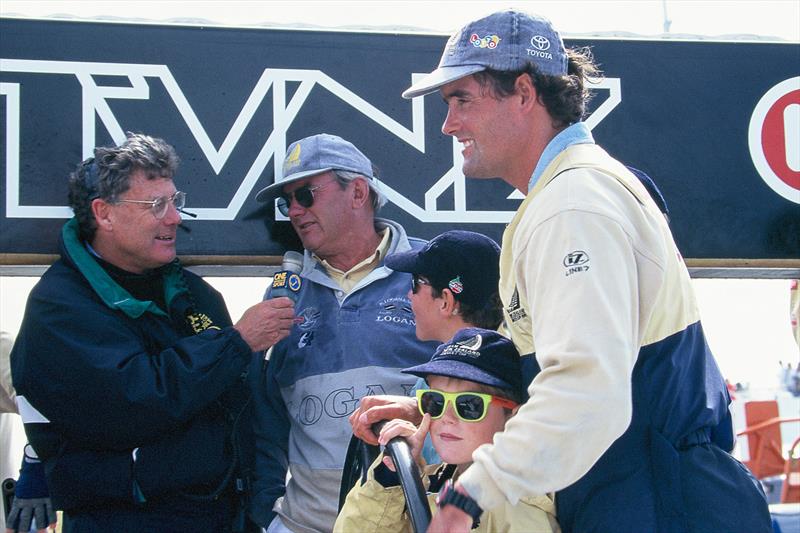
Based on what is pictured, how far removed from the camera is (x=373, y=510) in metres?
2.47

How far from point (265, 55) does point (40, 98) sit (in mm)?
863

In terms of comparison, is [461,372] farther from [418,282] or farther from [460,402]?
[418,282]

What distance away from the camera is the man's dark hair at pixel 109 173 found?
12.1ft

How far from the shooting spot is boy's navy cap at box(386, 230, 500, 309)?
10.4ft

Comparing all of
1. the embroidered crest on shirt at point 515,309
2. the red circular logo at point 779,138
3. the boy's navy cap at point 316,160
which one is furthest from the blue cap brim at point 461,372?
the red circular logo at point 779,138

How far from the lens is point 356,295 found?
3.81m

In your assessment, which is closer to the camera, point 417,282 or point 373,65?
point 417,282

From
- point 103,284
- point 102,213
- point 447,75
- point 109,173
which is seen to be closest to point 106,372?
point 103,284

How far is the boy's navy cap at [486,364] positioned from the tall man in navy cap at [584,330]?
0.05 m

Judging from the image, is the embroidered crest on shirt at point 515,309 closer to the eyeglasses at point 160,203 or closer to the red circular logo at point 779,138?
the eyeglasses at point 160,203

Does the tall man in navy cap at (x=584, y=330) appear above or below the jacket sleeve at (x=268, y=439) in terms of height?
above

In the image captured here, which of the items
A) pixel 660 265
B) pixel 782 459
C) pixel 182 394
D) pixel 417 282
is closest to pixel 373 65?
pixel 417 282

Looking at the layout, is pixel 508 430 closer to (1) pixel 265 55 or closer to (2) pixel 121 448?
(2) pixel 121 448

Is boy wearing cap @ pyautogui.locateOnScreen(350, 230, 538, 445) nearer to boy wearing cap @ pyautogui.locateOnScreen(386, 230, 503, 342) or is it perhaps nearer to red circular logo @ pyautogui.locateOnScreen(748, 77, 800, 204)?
boy wearing cap @ pyautogui.locateOnScreen(386, 230, 503, 342)
